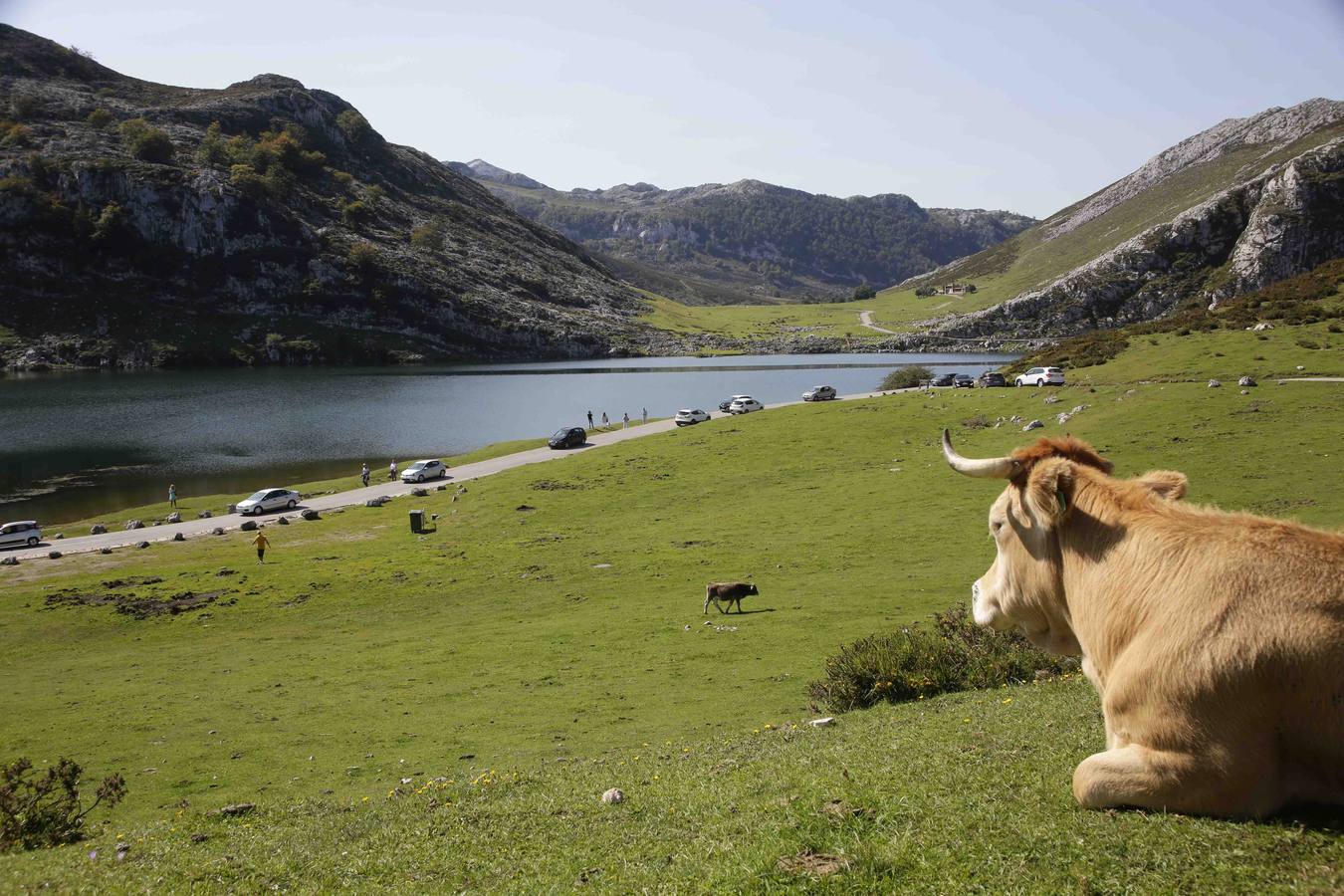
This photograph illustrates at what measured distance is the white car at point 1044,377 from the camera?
6028cm

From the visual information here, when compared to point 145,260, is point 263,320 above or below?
below

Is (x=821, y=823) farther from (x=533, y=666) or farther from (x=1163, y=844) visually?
(x=533, y=666)

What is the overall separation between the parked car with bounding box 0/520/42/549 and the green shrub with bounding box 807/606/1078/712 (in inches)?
1835

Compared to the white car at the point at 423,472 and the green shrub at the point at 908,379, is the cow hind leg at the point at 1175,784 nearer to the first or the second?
the white car at the point at 423,472

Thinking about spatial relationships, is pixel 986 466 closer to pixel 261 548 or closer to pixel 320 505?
pixel 261 548

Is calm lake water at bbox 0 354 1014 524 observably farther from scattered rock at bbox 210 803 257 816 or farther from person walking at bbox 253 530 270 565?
scattered rock at bbox 210 803 257 816

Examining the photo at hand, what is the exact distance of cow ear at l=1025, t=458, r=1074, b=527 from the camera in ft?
19.2

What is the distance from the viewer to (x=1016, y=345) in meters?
182

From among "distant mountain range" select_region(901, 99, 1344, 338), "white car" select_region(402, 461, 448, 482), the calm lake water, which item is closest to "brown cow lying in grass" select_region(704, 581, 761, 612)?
"white car" select_region(402, 461, 448, 482)

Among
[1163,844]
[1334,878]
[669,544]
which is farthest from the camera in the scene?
[669,544]

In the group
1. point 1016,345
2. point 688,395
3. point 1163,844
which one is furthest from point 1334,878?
point 1016,345

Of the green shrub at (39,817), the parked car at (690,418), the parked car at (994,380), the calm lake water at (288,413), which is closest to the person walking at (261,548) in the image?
the calm lake water at (288,413)

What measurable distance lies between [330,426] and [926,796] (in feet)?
323

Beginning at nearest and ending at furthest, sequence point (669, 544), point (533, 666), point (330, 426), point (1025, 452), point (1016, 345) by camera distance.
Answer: point (1025, 452) → point (533, 666) → point (669, 544) → point (330, 426) → point (1016, 345)
